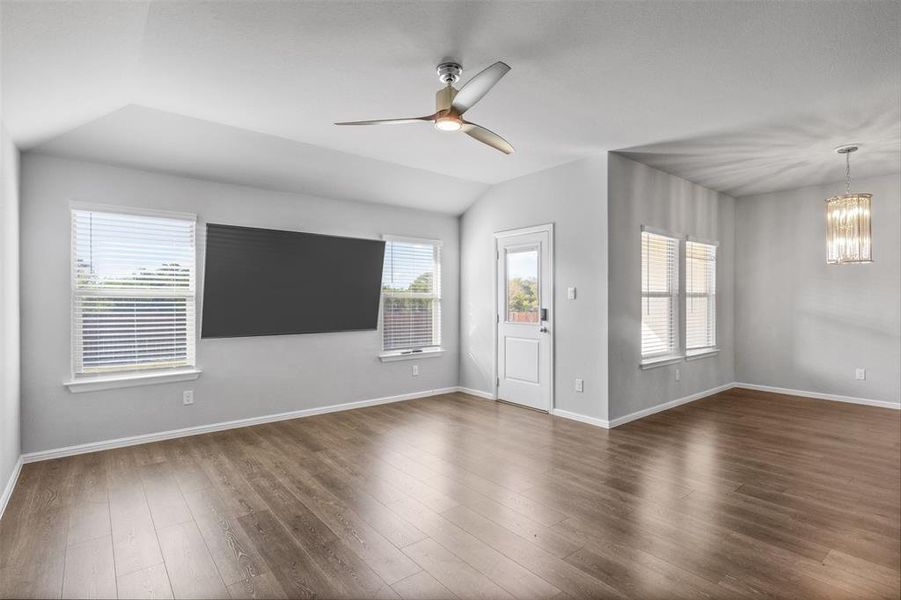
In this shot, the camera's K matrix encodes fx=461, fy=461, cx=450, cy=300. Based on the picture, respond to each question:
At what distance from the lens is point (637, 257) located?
4914 mm

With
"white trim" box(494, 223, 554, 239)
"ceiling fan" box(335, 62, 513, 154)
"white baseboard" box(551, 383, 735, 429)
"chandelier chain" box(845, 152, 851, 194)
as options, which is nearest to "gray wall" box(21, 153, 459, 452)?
"white trim" box(494, 223, 554, 239)

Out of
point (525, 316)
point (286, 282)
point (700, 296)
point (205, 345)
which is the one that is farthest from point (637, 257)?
point (205, 345)

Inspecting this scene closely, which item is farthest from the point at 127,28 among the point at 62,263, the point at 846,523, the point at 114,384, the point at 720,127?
the point at 846,523

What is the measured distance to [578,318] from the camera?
484cm

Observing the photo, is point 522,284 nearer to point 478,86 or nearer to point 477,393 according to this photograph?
point 477,393

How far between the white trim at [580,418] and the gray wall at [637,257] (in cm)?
11

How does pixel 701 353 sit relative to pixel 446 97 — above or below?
below

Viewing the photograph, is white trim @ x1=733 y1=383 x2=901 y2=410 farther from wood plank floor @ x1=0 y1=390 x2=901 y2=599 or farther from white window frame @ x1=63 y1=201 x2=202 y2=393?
white window frame @ x1=63 y1=201 x2=202 y2=393

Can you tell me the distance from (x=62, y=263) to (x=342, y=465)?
2809 millimetres

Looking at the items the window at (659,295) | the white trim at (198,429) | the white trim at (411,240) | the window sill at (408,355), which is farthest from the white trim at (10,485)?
the window at (659,295)

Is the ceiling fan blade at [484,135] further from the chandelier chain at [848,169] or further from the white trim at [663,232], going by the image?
the chandelier chain at [848,169]

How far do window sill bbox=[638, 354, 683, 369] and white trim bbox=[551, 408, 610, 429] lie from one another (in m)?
0.79

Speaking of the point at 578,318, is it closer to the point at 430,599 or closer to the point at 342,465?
the point at 342,465

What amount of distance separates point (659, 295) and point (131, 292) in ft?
17.5
